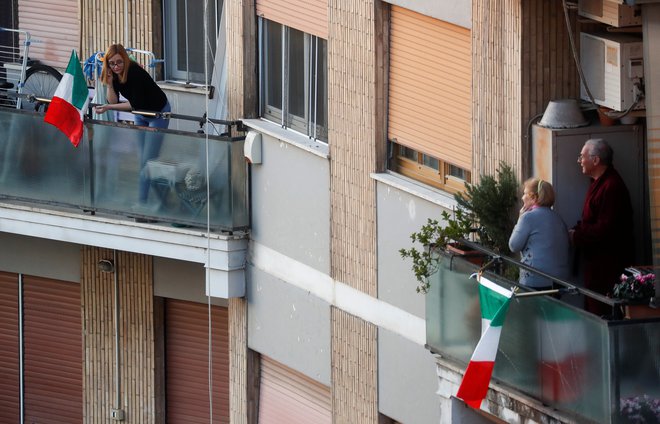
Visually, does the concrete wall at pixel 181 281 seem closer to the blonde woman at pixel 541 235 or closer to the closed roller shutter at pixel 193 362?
the closed roller shutter at pixel 193 362

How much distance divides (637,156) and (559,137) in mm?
744

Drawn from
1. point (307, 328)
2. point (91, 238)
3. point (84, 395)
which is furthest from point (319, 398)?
point (84, 395)

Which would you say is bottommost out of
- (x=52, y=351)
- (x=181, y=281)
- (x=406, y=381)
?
(x=52, y=351)

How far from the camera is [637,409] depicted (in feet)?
44.0

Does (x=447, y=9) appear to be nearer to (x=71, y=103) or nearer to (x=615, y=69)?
(x=615, y=69)

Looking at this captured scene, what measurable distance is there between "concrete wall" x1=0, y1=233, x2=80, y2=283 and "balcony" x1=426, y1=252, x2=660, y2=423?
9503 mm

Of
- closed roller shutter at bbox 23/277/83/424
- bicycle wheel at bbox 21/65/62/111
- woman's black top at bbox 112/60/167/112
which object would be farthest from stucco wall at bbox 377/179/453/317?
closed roller shutter at bbox 23/277/83/424

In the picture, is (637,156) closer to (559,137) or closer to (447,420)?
(559,137)

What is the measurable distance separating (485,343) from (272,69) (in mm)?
7617

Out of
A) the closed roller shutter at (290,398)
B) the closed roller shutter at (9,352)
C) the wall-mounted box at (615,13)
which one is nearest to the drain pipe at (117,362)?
the closed roller shutter at (9,352)

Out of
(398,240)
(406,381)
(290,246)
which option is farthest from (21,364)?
(398,240)

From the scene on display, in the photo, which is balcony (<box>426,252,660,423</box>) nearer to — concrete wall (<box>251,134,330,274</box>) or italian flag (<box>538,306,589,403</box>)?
italian flag (<box>538,306,589,403</box>)

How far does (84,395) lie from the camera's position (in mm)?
24969

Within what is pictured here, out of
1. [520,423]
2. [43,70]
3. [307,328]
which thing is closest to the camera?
[520,423]
